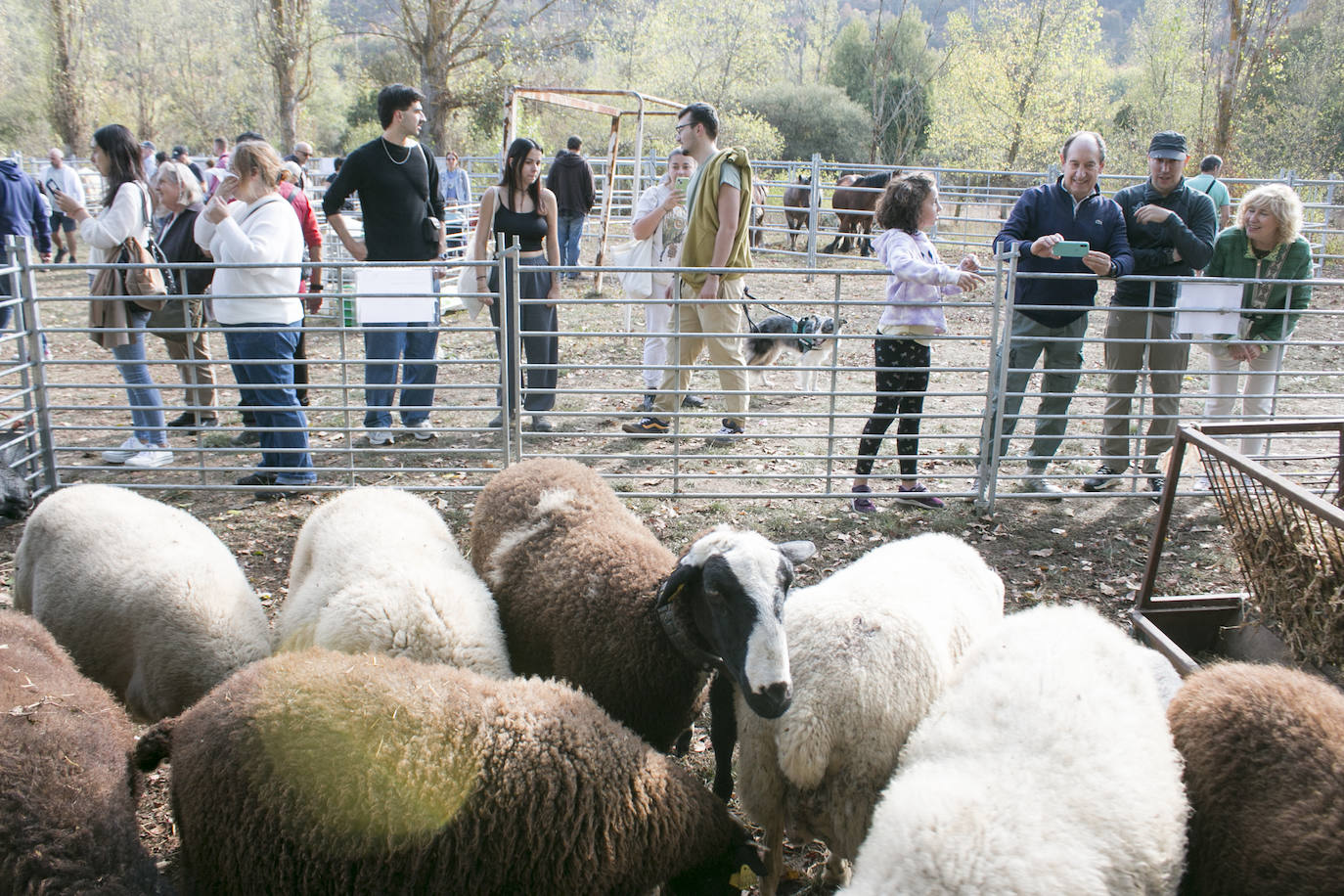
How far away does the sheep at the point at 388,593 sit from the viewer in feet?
10.2

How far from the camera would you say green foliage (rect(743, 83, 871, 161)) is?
3422 centimetres

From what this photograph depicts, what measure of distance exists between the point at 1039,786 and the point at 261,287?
17.1 ft

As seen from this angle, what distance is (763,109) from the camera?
34.8m

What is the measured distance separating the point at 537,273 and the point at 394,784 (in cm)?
533

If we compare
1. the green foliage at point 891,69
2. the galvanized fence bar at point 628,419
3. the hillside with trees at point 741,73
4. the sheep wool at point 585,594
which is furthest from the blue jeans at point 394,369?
the green foliage at point 891,69

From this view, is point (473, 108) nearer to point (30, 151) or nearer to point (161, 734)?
point (30, 151)

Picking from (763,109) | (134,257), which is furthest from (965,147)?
(134,257)

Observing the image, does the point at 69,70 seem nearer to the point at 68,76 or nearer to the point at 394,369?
the point at 68,76

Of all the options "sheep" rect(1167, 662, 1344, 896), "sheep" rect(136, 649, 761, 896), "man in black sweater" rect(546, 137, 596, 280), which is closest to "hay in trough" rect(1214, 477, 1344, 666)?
"sheep" rect(1167, 662, 1344, 896)

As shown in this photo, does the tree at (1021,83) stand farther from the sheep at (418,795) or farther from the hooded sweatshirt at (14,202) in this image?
the sheep at (418,795)

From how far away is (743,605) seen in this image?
9.27ft

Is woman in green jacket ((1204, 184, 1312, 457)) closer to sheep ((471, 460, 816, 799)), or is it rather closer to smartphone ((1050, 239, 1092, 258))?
smartphone ((1050, 239, 1092, 258))

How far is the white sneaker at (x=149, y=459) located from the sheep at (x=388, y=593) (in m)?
3.14

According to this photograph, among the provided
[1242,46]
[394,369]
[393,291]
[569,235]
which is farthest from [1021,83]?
[393,291]
